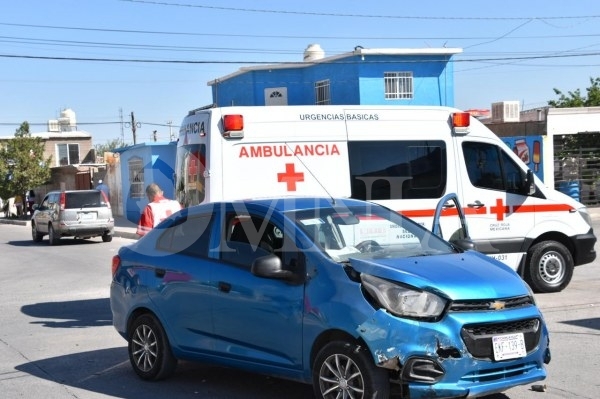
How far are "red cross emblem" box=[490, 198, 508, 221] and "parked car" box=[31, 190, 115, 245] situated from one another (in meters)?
16.3

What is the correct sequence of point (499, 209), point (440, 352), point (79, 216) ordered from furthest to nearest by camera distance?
point (79, 216) < point (499, 209) < point (440, 352)

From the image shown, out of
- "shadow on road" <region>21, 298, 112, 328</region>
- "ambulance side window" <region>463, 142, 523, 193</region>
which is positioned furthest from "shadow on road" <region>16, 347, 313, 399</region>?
"ambulance side window" <region>463, 142, 523, 193</region>

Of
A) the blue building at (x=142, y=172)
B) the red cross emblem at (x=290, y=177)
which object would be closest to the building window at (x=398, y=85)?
the blue building at (x=142, y=172)

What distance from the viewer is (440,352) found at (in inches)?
202

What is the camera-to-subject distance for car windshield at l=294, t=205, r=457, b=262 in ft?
19.7

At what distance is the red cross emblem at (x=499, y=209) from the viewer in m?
11.1

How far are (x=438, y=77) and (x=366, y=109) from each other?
1149 inches

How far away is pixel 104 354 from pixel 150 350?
152 centimetres

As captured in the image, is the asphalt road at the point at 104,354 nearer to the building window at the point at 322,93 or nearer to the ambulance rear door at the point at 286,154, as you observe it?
the ambulance rear door at the point at 286,154

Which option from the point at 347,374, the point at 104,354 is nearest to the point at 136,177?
the point at 104,354

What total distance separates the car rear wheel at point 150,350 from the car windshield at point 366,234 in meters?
1.85

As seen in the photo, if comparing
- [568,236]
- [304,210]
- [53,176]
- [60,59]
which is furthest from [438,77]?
[304,210]

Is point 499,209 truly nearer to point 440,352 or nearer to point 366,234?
point 366,234

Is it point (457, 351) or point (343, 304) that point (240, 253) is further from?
point (457, 351)
